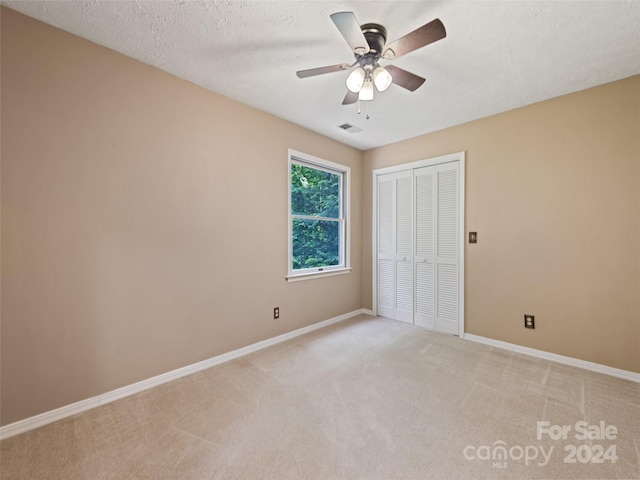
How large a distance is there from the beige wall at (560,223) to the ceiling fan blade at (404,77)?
1.72 metres

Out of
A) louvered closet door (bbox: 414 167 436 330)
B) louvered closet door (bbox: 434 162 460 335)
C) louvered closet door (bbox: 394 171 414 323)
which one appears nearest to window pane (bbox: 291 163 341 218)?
louvered closet door (bbox: 394 171 414 323)

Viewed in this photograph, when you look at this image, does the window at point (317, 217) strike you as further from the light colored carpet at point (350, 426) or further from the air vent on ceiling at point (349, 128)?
the light colored carpet at point (350, 426)

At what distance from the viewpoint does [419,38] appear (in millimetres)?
1469

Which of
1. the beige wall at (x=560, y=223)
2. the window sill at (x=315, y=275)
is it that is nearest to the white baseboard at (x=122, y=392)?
the window sill at (x=315, y=275)

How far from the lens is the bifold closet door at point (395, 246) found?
3.75m

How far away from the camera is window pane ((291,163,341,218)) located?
11.2 feet

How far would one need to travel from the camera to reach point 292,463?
4.89 ft

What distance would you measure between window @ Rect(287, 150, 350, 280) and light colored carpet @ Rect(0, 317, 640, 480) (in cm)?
128

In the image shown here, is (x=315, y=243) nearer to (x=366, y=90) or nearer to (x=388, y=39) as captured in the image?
(x=366, y=90)

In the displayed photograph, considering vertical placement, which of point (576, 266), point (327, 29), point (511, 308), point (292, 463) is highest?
point (327, 29)

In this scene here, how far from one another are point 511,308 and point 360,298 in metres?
1.93

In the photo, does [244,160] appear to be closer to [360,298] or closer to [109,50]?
[109,50]

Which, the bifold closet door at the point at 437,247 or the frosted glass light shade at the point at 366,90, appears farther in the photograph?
the bifold closet door at the point at 437,247

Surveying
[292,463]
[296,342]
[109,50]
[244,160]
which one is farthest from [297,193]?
[292,463]
